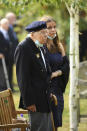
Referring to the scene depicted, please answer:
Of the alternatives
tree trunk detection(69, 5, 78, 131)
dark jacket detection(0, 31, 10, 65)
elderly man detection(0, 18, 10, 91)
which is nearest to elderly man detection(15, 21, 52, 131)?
tree trunk detection(69, 5, 78, 131)

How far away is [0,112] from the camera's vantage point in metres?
6.36

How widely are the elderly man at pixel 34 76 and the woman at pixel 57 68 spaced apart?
2.12 feet

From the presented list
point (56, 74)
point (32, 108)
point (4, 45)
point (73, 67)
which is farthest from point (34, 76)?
point (4, 45)

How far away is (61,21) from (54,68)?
12.9 m

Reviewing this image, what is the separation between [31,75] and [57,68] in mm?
1071

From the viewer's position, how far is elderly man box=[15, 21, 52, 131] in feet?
20.4

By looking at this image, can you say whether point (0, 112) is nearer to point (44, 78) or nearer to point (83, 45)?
point (44, 78)

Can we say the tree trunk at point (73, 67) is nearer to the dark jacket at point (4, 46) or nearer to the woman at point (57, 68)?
the woman at point (57, 68)

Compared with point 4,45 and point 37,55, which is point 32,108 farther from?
point 4,45

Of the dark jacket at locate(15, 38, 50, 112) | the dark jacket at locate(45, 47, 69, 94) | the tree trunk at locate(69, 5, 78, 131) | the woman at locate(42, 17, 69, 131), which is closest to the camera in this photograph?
the dark jacket at locate(15, 38, 50, 112)

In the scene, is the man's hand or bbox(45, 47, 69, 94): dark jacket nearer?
the man's hand

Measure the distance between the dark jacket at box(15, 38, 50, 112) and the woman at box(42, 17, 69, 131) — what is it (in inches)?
27.8

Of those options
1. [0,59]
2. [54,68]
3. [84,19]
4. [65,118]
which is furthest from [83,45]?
[54,68]

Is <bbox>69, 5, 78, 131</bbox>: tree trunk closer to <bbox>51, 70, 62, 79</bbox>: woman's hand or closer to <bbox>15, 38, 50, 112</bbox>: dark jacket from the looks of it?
<bbox>51, 70, 62, 79</bbox>: woman's hand
